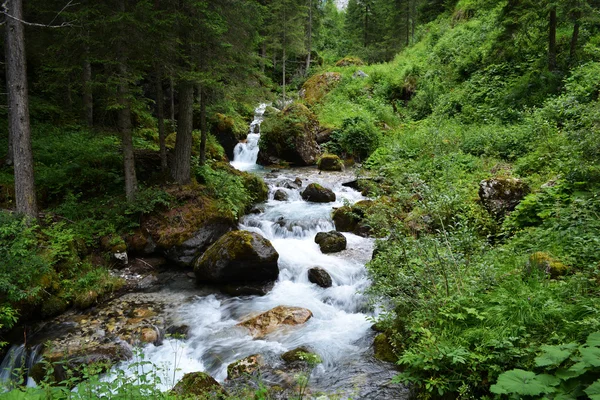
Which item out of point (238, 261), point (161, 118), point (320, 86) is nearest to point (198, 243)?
point (238, 261)

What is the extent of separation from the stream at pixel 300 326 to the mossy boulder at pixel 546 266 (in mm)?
2548

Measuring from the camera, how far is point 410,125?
1925cm

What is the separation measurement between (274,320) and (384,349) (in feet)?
8.41

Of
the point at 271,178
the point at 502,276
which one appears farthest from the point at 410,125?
the point at 502,276

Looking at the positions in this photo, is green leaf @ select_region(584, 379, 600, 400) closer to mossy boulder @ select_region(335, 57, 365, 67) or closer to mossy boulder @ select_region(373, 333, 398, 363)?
mossy boulder @ select_region(373, 333, 398, 363)

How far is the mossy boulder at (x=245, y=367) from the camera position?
596 centimetres

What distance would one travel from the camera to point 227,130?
21.3m

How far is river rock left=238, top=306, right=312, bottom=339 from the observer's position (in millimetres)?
7412

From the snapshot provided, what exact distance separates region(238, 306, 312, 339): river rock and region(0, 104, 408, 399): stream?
15cm

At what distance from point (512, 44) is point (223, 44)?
13.2 meters

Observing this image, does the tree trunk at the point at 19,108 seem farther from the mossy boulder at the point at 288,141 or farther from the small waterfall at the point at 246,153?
the mossy boulder at the point at 288,141

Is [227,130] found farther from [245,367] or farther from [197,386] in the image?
[197,386]

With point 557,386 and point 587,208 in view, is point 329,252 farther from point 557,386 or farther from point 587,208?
point 557,386

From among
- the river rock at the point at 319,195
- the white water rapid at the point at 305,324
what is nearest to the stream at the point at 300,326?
the white water rapid at the point at 305,324
